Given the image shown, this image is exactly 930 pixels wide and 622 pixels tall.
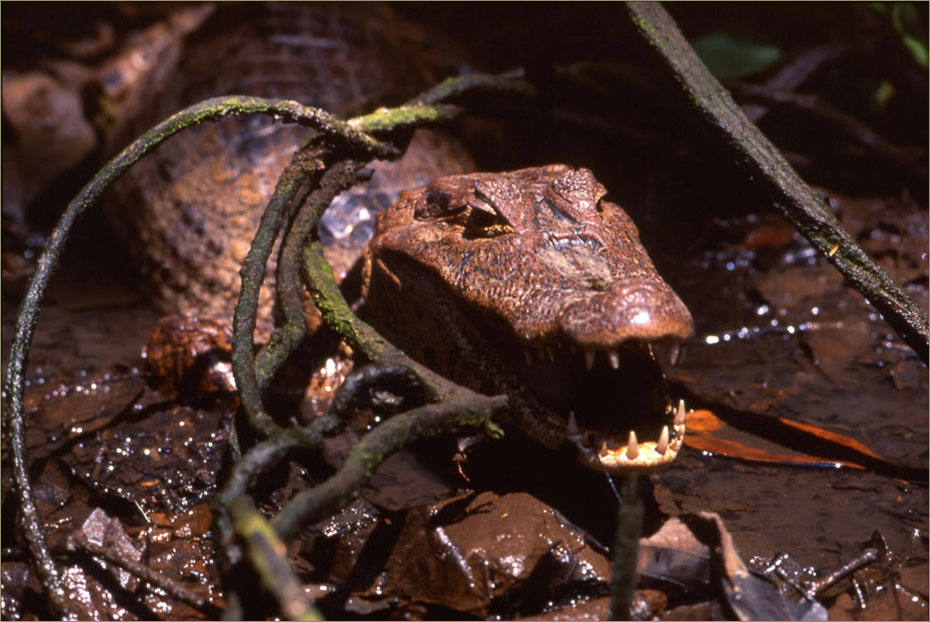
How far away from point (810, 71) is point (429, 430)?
4.11 m

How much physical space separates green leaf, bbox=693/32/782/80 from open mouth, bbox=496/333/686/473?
2.88 metres

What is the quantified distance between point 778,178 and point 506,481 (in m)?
1.48

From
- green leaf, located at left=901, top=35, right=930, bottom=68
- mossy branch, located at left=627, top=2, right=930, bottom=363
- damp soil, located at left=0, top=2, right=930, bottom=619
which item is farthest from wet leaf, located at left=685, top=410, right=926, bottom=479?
green leaf, located at left=901, top=35, right=930, bottom=68

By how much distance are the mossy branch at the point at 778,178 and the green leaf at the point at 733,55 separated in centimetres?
162

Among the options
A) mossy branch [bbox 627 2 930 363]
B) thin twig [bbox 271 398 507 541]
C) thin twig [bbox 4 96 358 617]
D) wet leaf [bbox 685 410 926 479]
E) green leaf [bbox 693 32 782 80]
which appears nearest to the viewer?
thin twig [bbox 271 398 507 541]

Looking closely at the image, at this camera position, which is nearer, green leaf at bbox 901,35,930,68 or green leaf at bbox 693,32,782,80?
green leaf at bbox 901,35,930,68

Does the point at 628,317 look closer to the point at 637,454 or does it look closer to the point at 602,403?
the point at 637,454

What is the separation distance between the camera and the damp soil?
7.49ft

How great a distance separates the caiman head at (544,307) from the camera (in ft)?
7.32

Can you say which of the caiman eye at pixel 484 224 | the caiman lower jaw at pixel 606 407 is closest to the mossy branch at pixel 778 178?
the caiman lower jaw at pixel 606 407

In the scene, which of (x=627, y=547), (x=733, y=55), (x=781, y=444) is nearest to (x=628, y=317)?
(x=627, y=547)

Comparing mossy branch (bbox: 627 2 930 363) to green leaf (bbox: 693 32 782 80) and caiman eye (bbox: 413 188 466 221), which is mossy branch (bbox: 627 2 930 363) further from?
green leaf (bbox: 693 32 782 80)

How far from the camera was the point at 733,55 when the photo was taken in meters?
4.90

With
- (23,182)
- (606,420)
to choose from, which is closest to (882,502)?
(606,420)
